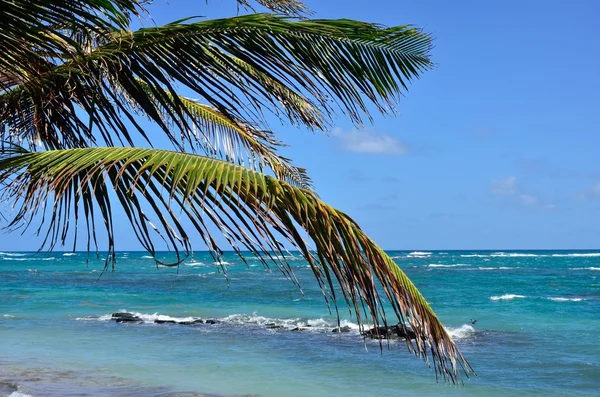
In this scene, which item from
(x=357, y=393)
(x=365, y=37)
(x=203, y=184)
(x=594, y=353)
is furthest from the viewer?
(x=594, y=353)

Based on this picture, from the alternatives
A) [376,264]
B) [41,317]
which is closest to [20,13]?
[376,264]

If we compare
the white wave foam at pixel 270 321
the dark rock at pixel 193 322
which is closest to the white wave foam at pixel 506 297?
the white wave foam at pixel 270 321

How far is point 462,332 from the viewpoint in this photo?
16.5 m

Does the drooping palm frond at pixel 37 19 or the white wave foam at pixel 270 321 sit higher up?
the drooping palm frond at pixel 37 19

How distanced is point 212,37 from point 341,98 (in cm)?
62

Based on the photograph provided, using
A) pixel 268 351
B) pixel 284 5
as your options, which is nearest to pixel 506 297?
pixel 268 351

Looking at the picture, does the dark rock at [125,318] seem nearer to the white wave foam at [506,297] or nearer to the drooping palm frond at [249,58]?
Result: the white wave foam at [506,297]

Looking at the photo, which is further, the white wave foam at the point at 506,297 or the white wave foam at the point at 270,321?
the white wave foam at the point at 506,297

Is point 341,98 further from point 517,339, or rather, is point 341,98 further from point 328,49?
point 517,339

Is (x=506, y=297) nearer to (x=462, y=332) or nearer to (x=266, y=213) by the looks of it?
(x=462, y=332)

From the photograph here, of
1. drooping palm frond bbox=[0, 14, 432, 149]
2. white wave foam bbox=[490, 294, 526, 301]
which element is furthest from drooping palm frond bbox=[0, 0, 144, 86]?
white wave foam bbox=[490, 294, 526, 301]

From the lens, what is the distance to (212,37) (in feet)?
10.5

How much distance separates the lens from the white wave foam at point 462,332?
51.8ft

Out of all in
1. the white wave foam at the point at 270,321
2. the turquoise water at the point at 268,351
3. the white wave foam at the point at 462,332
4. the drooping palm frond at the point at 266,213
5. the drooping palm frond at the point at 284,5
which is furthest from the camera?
the white wave foam at the point at 270,321
